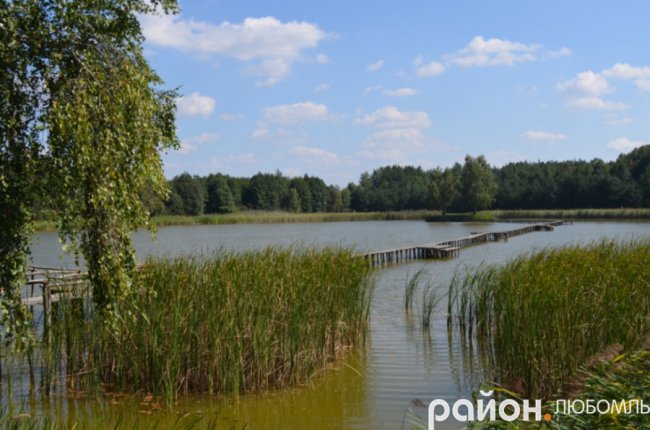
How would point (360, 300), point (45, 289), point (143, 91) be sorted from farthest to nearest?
point (360, 300), point (45, 289), point (143, 91)

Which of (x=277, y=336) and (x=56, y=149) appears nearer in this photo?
(x=56, y=149)

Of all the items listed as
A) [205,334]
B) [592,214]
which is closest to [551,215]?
[592,214]

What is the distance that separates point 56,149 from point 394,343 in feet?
24.3

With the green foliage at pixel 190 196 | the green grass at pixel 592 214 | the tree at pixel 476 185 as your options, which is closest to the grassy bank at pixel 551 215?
the green grass at pixel 592 214

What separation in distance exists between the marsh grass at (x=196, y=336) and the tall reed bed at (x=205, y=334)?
0.04 feet

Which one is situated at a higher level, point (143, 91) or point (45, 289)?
point (143, 91)

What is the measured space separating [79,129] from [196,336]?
3.50m

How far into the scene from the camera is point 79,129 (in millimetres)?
4762

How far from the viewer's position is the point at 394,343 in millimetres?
10977

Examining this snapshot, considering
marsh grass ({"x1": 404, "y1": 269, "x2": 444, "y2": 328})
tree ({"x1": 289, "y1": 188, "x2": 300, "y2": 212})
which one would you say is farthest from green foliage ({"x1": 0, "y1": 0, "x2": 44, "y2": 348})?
tree ({"x1": 289, "y1": 188, "x2": 300, "y2": 212})

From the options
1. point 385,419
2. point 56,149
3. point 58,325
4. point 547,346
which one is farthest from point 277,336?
point 56,149

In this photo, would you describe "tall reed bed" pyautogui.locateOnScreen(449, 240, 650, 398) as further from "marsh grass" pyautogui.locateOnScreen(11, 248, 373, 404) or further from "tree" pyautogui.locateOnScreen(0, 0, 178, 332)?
"tree" pyautogui.locateOnScreen(0, 0, 178, 332)

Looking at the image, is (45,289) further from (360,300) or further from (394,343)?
(394,343)

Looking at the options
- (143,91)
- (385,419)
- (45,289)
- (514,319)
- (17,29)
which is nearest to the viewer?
(17,29)
